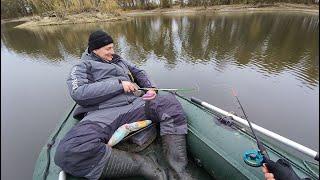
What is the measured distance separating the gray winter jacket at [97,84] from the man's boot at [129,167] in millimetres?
646

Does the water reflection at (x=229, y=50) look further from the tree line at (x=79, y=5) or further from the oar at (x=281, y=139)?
the tree line at (x=79, y=5)

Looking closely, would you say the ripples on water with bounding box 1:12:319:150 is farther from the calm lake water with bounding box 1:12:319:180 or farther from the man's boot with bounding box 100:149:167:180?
the man's boot with bounding box 100:149:167:180

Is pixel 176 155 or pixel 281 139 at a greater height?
pixel 281 139

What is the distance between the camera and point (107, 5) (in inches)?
1286

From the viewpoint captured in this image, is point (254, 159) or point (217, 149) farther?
point (217, 149)

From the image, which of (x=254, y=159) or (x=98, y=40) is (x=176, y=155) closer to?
(x=254, y=159)

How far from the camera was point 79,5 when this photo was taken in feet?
105

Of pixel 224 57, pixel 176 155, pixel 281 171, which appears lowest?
pixel 224 57

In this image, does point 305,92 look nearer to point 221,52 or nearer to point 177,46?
point 221,52

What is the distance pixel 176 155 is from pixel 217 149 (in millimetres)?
447

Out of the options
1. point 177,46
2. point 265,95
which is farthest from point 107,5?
point 265,95

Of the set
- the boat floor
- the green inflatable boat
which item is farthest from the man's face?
the boat floor

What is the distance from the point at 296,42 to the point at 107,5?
24221mm

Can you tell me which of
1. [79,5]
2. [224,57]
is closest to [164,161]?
[224,57]
